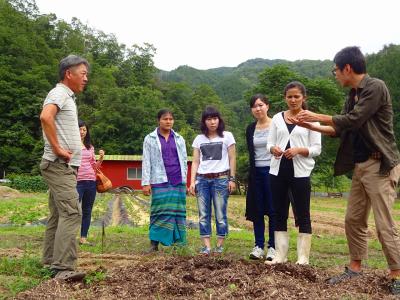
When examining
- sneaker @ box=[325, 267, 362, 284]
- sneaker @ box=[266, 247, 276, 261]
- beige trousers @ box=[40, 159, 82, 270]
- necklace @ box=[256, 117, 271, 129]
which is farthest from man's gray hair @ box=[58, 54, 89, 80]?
sneaker @ box=[325, 267, 362, 284]

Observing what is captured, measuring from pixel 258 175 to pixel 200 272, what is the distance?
1.95 m

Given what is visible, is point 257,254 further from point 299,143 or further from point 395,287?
point 395,287

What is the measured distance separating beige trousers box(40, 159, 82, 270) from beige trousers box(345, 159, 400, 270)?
8.73 ft

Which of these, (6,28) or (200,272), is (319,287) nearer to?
(200,272)

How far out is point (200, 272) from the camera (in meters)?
4.21

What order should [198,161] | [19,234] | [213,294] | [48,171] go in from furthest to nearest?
1. [19,234]
2. [198,161]
3. [48,171]
4. [213,294]

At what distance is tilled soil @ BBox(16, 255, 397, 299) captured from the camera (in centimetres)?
362

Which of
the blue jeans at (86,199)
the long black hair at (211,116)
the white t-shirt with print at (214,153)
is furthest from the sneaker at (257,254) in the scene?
the blue jeans at (86,199)

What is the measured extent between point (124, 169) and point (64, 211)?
33.3m

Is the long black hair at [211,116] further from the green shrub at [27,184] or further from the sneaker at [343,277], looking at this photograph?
the green shrub at [27,184]

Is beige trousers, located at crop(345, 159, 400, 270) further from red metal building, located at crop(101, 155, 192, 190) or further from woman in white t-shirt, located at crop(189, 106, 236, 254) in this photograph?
red metal building, located at crop(101, 155, 192, 190)

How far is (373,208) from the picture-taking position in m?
4.00

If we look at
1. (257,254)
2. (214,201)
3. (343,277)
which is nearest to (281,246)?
(257,254)

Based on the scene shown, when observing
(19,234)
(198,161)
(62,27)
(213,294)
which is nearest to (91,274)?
(213,294)
